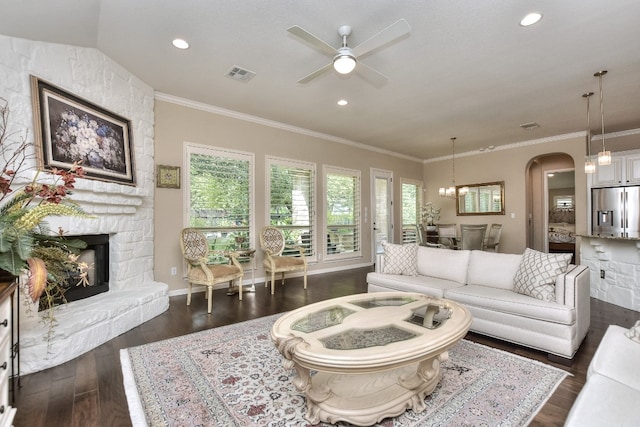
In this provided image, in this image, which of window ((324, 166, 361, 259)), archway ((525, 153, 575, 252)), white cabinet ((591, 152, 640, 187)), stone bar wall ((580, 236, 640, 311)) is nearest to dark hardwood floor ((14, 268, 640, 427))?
stone bar wall ((580, 236, 640, 311))

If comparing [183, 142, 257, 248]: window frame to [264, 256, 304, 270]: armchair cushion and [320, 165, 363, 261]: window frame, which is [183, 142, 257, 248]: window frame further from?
[320, 165, 363, 261]: window frame

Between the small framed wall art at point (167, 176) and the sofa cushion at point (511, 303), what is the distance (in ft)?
12.5

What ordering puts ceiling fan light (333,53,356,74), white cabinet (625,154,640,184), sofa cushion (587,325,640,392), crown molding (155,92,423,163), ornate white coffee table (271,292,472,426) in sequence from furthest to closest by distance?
white cabinet (625,154,640,184)
crown molding (155,92,423,163)
ceiling fan light (333,53,356,74)
ornate white coffee table (271,292,472,426)
sofa cushion (587,325,640,392)

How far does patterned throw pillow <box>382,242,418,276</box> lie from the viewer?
145 inches

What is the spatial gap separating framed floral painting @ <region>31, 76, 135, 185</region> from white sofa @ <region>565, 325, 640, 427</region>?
3.61 metres

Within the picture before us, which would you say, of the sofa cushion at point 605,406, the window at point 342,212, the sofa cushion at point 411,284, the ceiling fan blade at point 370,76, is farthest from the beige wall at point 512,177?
the sofa cushion at point 605,406

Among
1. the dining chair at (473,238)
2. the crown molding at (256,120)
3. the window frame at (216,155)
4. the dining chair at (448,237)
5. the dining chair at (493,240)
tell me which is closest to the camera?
the crown molding at (256,120)

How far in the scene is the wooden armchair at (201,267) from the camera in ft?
12.0

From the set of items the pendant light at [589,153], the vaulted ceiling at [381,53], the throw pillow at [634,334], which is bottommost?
the throw pillow at [634,334]

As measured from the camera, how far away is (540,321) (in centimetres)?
243

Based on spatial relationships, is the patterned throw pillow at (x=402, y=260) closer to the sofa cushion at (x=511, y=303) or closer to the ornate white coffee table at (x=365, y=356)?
the sofa cushion at (x=511, y=303)

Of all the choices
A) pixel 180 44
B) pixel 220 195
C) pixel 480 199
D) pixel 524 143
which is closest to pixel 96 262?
pixel 220 195

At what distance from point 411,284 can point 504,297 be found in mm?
906

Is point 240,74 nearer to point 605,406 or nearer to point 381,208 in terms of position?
point 605,406
